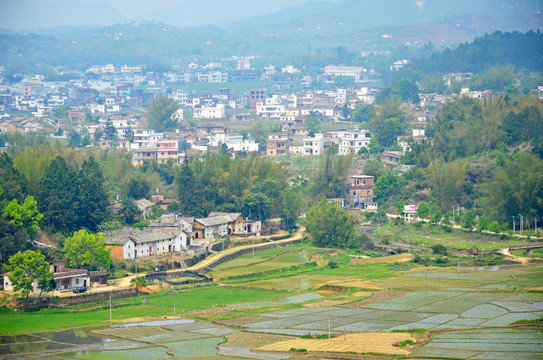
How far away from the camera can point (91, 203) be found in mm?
39438

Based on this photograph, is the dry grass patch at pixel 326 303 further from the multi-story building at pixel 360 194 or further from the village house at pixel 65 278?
the multi-story building at pixel 360 194

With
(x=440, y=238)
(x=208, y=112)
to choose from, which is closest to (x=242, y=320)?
(x=440, y=238)

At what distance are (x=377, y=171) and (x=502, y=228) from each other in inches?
529

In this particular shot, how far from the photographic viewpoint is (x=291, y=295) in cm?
3319

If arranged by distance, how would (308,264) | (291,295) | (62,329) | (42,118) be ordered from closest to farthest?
(62,329) < (291,295) < (308,264) < (42,118)

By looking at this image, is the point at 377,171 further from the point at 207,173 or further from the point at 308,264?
the point at 308,264

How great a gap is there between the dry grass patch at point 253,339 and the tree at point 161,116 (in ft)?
175

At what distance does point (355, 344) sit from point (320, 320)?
12.3 feet

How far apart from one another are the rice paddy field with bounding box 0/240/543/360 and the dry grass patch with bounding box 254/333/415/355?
31 millimetres

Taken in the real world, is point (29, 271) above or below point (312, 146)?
below

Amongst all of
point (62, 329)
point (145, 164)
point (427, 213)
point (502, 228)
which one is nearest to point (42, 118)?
point (145, 164)

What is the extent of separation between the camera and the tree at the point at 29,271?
29.7 meters

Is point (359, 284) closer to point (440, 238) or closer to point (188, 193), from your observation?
point (440, 238)

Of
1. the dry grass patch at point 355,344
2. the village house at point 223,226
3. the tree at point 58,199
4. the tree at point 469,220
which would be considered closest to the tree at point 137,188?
the village house at point 223,226
